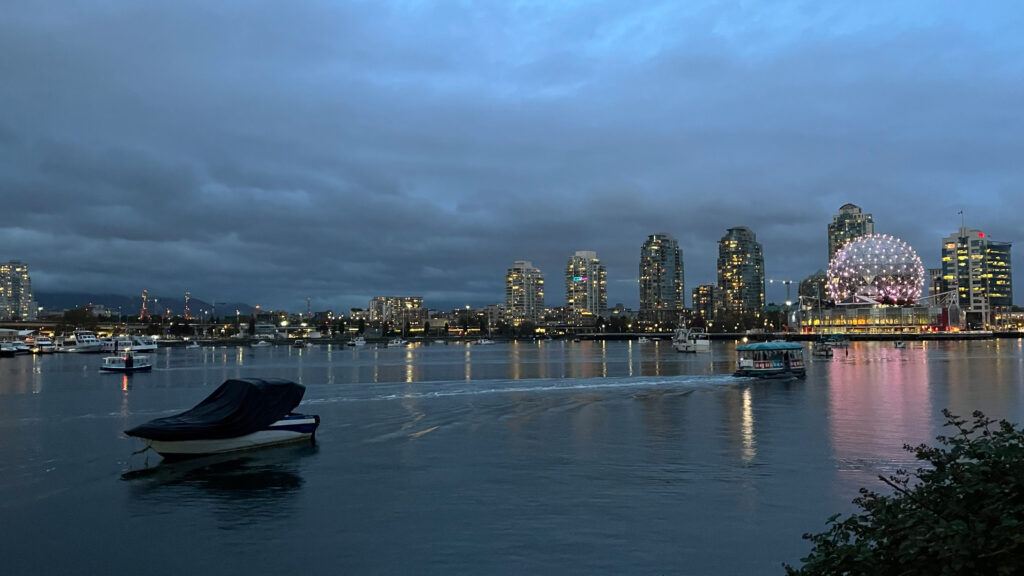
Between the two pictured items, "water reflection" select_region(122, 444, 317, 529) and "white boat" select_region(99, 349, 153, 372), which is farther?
"white boat" select_region(99, 349, 153, 372)

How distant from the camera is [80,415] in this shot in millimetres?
49750

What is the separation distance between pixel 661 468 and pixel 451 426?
15.7 m

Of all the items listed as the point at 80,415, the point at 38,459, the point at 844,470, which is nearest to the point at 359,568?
the point at 844,470

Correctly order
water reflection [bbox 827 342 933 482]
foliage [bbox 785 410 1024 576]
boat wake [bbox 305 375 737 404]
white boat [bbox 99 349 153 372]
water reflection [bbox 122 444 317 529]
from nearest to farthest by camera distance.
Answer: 1. foliage [bbox 785 410 1024 576]
2. water reflection [bbox 122 444 317 529]
3. water reflection [bbox 827 342 933 482]
4. boat wake [bbox 305 375 737 404]
5. white boat [bbox 99 349 153 372]

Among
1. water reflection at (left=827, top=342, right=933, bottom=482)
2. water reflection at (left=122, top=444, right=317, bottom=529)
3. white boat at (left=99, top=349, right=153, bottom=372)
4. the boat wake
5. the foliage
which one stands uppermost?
the foliage

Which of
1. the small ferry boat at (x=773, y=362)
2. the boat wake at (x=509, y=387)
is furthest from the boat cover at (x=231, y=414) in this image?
the small ferry boat at (x=773, y=362)

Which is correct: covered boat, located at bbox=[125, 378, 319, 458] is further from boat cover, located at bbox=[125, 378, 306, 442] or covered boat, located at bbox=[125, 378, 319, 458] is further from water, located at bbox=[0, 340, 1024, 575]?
water, located at bbox=[0, 340, 1024, 575]

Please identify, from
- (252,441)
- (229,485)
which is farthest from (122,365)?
(229,485)

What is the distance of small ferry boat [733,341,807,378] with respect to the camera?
250 feet

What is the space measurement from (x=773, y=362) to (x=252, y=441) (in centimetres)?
5785

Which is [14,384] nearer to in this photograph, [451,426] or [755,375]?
[451,426]

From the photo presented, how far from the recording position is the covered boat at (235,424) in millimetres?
33062

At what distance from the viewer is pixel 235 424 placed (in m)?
34.7

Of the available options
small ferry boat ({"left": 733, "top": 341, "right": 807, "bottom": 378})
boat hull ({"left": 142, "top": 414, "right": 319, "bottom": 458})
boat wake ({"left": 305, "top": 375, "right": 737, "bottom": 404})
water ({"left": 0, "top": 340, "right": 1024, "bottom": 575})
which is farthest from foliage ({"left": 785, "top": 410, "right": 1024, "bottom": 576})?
small ferry boat ({"left": 733, "top": 341, "right": 807, "bottom": 378})
